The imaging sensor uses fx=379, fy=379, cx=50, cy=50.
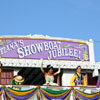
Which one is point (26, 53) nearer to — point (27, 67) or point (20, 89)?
point (27, 67)

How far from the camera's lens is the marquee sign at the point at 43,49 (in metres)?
27.8

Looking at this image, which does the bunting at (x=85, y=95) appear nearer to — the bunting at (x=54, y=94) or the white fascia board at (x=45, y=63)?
the bunting at (x=54, y=94)

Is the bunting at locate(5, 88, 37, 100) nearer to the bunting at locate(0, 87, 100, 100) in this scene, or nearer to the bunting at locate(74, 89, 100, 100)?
the bunting at locate(0, 87, 100, 100)

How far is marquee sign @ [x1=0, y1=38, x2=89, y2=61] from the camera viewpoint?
91.3ft

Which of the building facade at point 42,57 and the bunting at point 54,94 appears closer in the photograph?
the bunting at point 54,94

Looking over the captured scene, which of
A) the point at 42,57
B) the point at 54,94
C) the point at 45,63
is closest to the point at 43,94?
the point at 54,94

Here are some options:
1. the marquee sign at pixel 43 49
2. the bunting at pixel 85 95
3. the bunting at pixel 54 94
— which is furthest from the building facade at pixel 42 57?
the bunting at pixel 54 94

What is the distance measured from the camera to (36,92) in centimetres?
2111

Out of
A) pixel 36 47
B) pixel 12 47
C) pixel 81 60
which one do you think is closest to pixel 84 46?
pixel 81 60

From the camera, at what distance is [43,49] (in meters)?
28.5

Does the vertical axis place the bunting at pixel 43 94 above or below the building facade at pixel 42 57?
below

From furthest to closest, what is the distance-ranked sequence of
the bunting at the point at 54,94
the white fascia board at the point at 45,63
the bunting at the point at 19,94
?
the white fascia board at the point at 45,63 → the bunting at the point at 54,94 → the bunting at the point at 19,94

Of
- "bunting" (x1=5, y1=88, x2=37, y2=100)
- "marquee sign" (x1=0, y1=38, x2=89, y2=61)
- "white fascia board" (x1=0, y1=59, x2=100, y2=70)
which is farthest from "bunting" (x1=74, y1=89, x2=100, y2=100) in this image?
"marquee sign" (x1=0, y1=38, x2=89, y2=61)

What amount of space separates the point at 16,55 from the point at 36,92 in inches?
281
